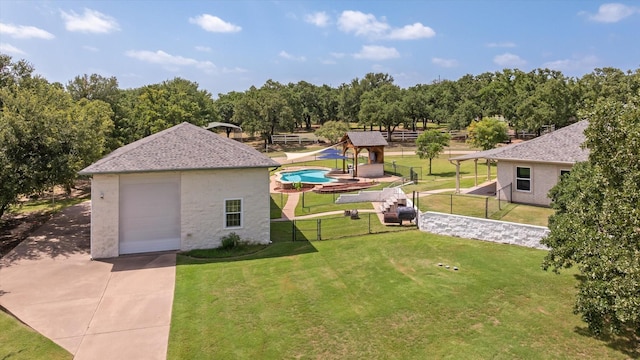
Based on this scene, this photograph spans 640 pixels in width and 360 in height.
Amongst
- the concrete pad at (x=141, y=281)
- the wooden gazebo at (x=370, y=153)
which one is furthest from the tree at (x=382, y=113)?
the concrete pad at (x=141, y=281)

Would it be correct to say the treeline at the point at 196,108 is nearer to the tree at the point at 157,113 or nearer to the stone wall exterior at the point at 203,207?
the tree at the point at 157,113

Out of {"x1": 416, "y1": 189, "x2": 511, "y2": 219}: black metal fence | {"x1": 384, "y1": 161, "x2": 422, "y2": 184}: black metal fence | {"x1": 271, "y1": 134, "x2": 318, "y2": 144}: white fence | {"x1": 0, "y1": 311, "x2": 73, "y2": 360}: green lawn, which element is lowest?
{"x1": 0, "y1": 311, "x2": 73, "y2": 360}: green lawn

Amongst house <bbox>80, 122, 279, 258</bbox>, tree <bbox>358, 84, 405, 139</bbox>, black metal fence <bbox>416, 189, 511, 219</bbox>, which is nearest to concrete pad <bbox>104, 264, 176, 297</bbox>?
house <bbox>80, 122, 279, 258</bbox>

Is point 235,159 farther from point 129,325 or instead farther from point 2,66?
point 2,66

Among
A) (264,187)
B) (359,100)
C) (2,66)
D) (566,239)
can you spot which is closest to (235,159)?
(264,187)

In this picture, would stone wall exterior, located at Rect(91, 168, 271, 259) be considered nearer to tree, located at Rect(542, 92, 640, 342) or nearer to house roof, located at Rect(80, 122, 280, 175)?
house roof, located at Rect(80, 122, 280, 175)

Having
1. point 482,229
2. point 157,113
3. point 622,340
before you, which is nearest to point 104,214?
point 482,229
